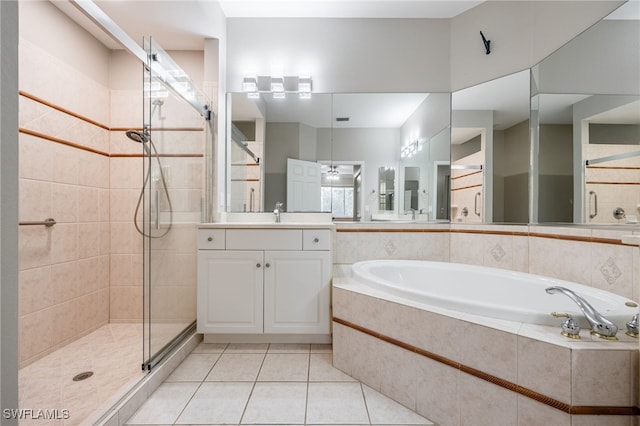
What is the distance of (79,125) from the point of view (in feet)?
6.61

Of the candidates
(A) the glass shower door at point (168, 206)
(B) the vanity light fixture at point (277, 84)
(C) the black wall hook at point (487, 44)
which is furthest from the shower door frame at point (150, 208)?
(C) the black wall hook at point (487, 44)

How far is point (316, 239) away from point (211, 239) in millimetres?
753

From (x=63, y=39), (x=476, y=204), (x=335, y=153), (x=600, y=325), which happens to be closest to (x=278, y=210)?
(x=335, y=153)

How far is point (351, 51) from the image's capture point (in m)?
2.49

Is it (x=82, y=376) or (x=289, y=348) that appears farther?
(x=289, y=348)

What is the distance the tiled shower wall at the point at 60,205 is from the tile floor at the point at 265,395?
922 millimetres

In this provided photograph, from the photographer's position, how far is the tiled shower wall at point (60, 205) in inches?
64.6

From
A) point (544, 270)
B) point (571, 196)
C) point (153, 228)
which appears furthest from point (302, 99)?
point (544, 270)

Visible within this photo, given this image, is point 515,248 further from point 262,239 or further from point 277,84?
point 277,84

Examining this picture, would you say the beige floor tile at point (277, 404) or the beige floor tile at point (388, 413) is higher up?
the beige floor tile at point (388, 413)

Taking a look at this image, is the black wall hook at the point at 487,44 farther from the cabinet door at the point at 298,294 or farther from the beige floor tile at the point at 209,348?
the beige floor tile at the point at 209,348

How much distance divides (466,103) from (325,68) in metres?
1.28

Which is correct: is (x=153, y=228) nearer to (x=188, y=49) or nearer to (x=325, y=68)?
(x=188, y=49)

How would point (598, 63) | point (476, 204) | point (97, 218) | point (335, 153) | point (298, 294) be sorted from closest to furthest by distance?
point (598, 63), point (298, 294), point (97, 218), point (476, 204), point (335, 153)
